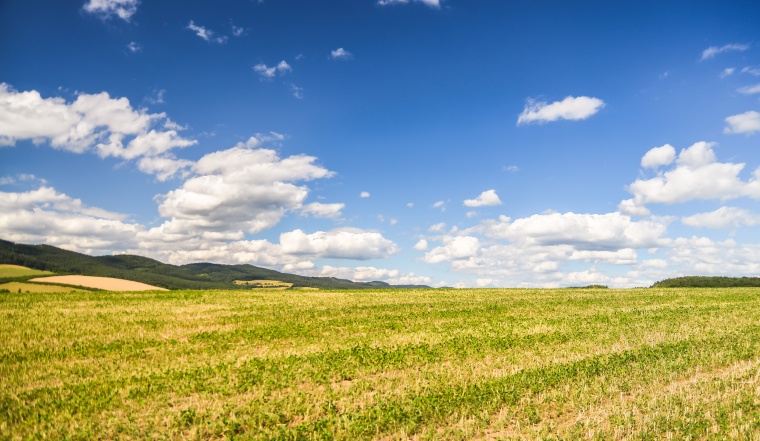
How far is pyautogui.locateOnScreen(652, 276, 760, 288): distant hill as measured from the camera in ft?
274

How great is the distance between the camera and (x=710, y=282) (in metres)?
86.2

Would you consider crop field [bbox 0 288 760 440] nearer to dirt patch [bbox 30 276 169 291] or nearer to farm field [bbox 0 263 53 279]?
dirt patch [bbox 30 276 169 291]

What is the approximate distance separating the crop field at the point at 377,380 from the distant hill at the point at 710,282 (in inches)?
2943

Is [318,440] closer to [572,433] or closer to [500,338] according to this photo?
[572,433]

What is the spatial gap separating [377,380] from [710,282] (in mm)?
97926

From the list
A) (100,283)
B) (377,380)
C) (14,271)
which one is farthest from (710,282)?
(14,271)

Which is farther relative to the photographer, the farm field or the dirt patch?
the farm field

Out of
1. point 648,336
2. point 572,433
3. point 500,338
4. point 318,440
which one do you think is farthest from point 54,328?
point 648,336

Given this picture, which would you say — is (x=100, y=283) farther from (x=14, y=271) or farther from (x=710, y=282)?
(x=710, y=282)

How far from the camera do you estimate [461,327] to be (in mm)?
22688

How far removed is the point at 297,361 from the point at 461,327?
10458mm

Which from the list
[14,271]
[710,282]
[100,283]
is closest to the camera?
[100,283]

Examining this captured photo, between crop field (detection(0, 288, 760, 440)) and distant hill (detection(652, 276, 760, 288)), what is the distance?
74.8 m

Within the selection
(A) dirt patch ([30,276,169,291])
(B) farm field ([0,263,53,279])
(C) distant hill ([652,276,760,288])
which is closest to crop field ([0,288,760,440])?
(A) dirt patch ([30,276,169,291])
